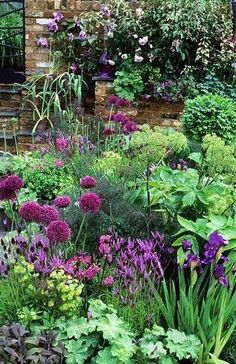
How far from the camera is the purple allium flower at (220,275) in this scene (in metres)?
2.44

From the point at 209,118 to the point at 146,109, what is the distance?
1396 mm

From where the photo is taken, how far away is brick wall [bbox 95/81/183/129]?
6.57m

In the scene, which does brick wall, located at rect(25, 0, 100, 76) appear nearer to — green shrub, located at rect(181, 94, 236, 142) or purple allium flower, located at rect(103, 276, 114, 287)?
green shrub, located at rect(181, 94, 236, 142)

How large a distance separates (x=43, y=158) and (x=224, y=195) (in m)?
2.29

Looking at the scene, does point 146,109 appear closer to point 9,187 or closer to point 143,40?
point 143,40

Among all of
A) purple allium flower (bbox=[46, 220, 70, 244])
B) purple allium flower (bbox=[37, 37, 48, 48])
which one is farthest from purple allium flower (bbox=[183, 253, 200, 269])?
purple allium flower (bbox=[37, 37, 48, 48])

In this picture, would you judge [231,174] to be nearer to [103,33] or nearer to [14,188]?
[14,188]

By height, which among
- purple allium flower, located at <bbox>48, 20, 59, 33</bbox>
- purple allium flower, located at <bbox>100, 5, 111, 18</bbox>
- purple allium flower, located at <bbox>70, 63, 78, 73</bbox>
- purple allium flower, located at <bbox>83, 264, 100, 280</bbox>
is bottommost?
purple allium flower, located at <bbox>83, 264, 100, 280</bbox>

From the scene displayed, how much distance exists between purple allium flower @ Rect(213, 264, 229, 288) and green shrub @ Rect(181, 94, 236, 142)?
118 inches

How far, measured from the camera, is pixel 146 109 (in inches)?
261

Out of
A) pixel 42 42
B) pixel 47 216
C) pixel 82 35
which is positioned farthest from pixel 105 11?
pixel 47 216

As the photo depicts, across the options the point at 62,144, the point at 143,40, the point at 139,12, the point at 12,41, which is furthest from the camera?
the point at 12,41

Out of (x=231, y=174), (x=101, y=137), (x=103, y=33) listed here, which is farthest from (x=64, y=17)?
(x=231, y=174)

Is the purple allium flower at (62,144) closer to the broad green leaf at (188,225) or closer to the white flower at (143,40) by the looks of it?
the white flower at (143,40)
